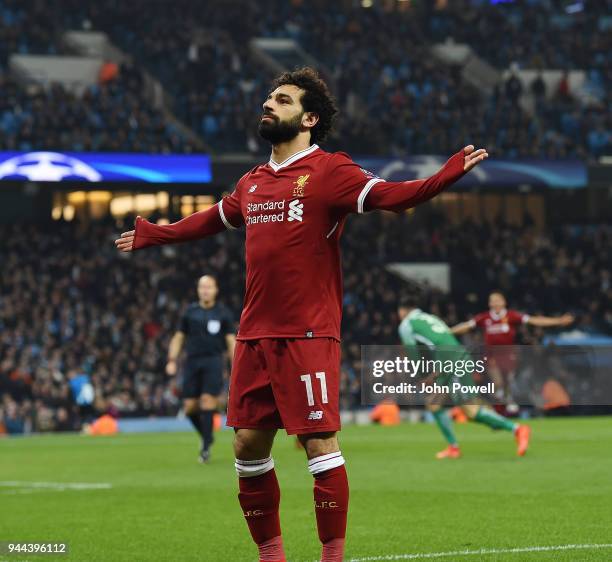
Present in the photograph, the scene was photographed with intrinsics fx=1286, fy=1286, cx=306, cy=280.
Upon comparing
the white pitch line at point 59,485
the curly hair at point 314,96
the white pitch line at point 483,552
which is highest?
the curly hair at point 314,96

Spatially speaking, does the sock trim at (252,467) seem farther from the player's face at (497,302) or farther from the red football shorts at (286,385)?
the player's face at (497,302)

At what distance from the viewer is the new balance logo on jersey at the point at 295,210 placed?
6223 millimetres

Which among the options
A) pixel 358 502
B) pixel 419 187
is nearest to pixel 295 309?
pixel 419 187

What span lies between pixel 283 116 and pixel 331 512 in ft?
6.39

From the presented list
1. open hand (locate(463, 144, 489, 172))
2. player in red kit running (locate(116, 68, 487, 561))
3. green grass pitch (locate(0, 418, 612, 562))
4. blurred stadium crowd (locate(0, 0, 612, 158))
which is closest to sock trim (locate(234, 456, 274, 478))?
player in red kit running (locate(116, 68, 487, 561))

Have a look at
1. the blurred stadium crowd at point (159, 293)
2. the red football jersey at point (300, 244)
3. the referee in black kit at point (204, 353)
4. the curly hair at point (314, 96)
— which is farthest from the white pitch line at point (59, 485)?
the blurred stadium crowd at point (159, 293)

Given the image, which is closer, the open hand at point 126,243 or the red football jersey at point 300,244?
the red football jersey at point 300,244

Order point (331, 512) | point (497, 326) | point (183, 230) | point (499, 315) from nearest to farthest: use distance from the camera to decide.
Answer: point (331, 512)
point (183, 230)
point (499, 315)
point (497, 326)

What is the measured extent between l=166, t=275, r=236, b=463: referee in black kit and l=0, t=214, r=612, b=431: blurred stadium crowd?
1210 cm

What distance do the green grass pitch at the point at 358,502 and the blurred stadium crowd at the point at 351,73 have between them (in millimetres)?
17201

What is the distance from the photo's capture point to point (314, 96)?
648 centimetres

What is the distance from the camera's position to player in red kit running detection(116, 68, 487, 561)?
6.09 m

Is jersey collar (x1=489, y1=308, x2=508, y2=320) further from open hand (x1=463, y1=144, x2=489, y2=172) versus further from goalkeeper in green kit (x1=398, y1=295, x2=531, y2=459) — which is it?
open hand (x1=463, y1=144, x2=489, y2=172)

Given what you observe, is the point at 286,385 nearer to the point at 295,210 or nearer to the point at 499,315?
the point at 295,210
